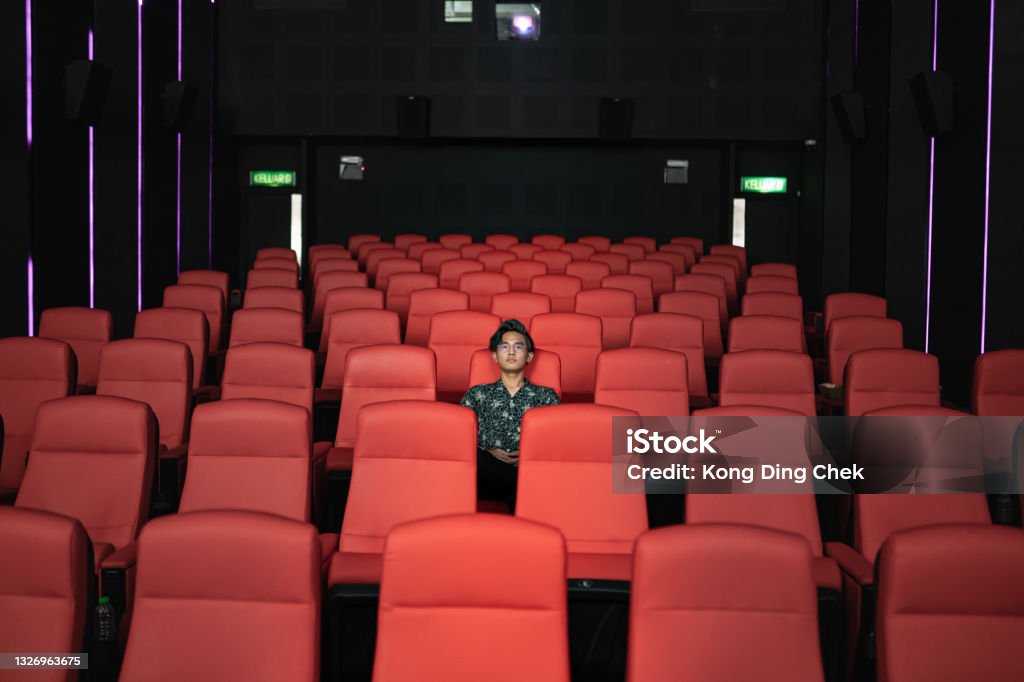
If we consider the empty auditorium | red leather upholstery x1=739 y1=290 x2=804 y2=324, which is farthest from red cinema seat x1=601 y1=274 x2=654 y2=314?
red leather upholstery x1=739 y1=290 x2=804 y2=324

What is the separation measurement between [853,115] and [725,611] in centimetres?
999

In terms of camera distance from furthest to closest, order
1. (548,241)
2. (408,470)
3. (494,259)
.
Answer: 1. (548,241)
2. (494,259)
3. (408,470)

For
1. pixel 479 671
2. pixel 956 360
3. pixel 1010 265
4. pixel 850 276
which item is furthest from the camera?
pixel 850 276

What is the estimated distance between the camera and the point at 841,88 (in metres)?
12.2

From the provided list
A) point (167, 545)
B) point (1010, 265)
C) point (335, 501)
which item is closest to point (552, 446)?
point (335, 501)

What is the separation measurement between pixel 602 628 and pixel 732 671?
807 millimetres

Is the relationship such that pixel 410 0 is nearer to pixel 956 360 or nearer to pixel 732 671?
pixel 956 360

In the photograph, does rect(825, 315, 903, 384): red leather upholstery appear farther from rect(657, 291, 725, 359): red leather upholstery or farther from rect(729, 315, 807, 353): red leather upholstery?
rect(657, 291, 725, 359): red leather upholstery

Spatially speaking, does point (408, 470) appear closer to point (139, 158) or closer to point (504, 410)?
point (504, 410)

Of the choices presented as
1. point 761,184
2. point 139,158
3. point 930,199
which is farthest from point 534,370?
point 761,184

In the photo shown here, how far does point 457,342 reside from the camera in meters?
6.24

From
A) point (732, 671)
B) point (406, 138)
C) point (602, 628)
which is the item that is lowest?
point (602, 628)

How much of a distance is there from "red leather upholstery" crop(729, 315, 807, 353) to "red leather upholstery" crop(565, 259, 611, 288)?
3.05 m

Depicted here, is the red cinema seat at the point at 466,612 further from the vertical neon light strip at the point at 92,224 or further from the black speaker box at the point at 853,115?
the black speaker box at the point at 853,115
